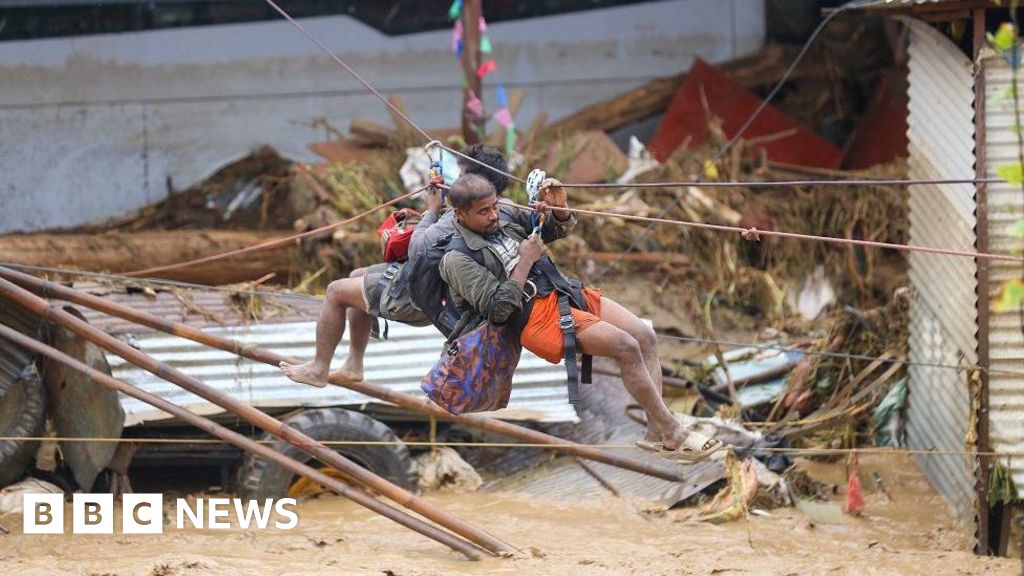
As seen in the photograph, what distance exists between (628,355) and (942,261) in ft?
13.5

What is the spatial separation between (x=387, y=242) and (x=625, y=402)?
13.4 ft

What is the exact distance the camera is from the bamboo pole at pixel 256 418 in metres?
8.93

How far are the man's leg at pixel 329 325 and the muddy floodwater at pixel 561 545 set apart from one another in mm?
1307

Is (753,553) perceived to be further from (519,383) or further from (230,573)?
(230,573)

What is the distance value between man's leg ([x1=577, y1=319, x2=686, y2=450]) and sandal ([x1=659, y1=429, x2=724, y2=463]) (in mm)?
205

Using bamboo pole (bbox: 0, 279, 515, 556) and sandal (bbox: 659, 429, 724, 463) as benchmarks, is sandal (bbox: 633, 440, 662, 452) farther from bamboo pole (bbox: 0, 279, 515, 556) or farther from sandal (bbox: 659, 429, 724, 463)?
bamboo pole (bbox: 0, 279, 515, 556)

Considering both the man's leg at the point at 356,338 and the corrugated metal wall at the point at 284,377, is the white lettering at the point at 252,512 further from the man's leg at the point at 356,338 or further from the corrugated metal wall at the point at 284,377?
the man's leg at the point at 356,338

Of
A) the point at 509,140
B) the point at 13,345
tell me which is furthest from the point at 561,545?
the point at 509,140

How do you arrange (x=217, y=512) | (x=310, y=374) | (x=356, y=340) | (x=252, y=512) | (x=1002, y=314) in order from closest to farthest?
1. (x=310, y=374)
2. (x=356, y=340)
3. (x=1002, y=314)
4. (x=252, y=512)
5. (x=217, y=512)

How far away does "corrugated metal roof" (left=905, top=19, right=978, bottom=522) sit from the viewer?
33.1ft

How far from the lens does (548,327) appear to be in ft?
23.6

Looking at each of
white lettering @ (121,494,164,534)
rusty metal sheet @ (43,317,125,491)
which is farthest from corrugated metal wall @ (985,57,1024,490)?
rusty metal sheet @ (43,317,125,491)

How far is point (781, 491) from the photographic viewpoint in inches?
417

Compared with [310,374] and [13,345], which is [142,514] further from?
[310,374]
